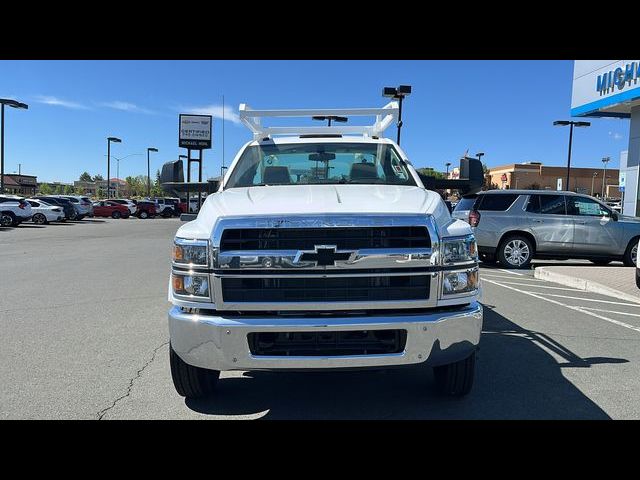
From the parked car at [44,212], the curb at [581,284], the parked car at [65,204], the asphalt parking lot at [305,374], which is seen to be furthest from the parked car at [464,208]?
the parked car at [65,204]

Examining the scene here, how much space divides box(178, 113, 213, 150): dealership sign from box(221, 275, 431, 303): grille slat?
4859cm

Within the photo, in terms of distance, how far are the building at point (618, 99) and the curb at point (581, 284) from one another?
10.9m

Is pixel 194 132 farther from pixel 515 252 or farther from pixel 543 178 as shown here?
pixel 543 178

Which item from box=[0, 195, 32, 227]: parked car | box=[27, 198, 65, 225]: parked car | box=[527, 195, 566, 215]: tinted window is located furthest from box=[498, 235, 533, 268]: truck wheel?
box=[27, 198, 65, 225]: parked car

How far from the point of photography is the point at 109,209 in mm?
42844

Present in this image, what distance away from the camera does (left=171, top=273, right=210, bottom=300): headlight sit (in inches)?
134

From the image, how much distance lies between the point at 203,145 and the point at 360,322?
161 feet

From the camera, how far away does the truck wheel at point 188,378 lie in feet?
12.5

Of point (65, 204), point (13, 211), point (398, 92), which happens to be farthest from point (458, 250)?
point (65, 204)

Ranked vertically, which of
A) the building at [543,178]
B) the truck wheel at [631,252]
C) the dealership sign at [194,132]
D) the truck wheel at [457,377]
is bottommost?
the truck wheel at [457,377]

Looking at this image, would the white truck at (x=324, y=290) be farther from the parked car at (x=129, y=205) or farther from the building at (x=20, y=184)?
the building at (x=20, y=184)

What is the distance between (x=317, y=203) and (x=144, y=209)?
43213 millimetres

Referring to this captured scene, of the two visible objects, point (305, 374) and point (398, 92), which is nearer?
point (305, 374)
